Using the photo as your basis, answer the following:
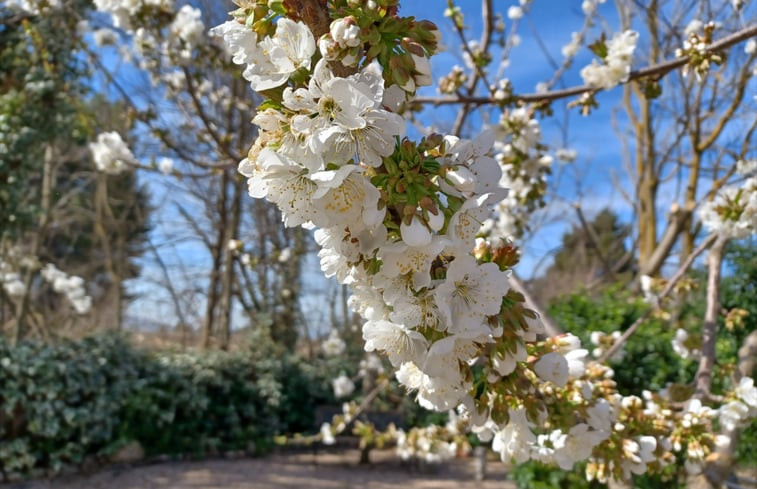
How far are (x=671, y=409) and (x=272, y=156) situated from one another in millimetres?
1534

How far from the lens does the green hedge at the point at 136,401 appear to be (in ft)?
17.6

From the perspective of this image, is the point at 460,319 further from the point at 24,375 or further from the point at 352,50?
the point at 24,375

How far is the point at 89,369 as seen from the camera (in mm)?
5629

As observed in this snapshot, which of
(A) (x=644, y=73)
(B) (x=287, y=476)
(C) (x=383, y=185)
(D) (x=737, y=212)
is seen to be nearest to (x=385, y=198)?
(C) (x=383, y=185)

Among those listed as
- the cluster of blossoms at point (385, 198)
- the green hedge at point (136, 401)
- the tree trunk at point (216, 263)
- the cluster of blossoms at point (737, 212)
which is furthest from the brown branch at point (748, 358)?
the tree trunk at point (216, 263)

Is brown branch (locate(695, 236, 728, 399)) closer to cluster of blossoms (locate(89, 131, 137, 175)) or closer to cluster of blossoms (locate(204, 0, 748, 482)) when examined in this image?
cluster of blossoms (locate(204, 0, 748, 482))

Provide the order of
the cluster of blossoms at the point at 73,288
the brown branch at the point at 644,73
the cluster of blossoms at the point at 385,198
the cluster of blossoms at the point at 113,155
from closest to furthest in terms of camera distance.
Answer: the cluster of blossoms at the point at 385,198 < the brown branch at the point at 644,73 < the cluster of blossoms at the point at 113,155 < the cluster of blossoms at the point at 73,288

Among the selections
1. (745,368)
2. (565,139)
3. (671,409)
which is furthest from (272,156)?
(565,139)

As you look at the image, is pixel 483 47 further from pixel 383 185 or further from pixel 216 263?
pixel 216 263

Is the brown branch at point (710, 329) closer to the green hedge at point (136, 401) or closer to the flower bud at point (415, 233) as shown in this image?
the flower bud at point (415, 233)

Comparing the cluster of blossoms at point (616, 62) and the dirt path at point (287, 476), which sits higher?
the cluster of blossoms at point (616, 62)

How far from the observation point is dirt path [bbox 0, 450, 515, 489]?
17.4 feet

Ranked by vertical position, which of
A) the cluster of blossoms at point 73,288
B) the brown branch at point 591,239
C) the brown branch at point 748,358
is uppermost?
the brown branch at point 591,239

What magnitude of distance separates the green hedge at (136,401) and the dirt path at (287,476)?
25cm
